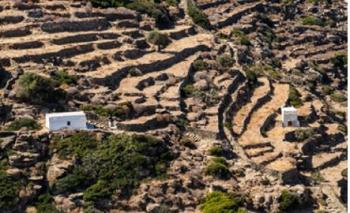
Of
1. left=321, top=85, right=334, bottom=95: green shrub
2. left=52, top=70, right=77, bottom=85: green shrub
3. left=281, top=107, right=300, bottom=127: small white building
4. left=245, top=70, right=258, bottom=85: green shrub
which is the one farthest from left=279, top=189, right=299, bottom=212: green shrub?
left=321, top=85, right=334, bottom=95: green shrub

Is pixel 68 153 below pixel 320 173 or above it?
above

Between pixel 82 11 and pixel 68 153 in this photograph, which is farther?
pixel 82 11

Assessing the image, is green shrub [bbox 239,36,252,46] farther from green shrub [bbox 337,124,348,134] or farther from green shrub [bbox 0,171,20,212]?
green shrub [bbox 0,171,20,212]

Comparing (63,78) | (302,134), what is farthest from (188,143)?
(302,134)

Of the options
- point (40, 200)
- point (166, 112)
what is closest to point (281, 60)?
point (166, 112)

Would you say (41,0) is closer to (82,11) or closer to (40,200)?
(82,11)

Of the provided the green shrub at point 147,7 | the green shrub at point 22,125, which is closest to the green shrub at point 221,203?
the green shrub at point 22,125
